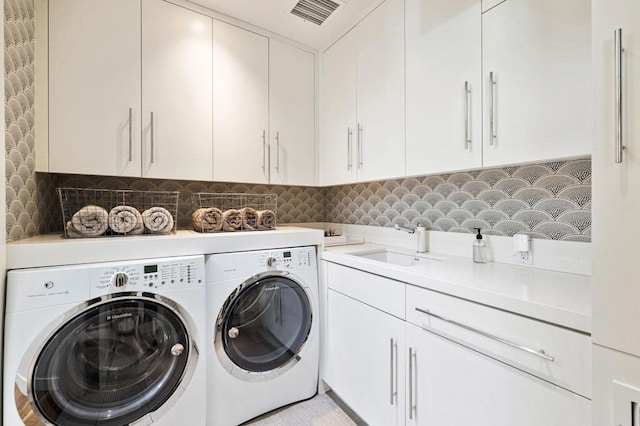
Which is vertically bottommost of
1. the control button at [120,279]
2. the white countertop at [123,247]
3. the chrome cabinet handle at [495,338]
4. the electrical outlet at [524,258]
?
the chrome cabinet handle at [495,338]

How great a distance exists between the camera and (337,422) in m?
1.63

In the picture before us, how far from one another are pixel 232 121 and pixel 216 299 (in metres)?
1.17

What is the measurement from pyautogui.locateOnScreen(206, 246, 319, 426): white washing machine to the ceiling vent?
1.55 m

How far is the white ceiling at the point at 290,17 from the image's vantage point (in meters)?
1.72

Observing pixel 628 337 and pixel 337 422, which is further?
pixel 337 422

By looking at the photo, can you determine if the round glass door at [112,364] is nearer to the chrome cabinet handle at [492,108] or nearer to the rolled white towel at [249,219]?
the rolled white towel at [249,219]

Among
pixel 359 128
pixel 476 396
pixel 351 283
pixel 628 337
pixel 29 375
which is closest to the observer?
pixel 628 337

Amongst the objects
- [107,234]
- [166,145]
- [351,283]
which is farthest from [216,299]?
[166,145]

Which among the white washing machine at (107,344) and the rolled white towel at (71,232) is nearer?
the white washing machine at (107,344)

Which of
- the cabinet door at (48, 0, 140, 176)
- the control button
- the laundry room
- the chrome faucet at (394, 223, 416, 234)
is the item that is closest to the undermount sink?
the laundry room

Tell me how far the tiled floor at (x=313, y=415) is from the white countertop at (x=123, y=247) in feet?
3.36

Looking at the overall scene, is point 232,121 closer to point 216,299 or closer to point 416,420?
point 216,299

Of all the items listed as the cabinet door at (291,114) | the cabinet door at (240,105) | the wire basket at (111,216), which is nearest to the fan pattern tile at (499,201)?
the cabinet door at (291,114)

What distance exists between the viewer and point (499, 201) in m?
1.48
